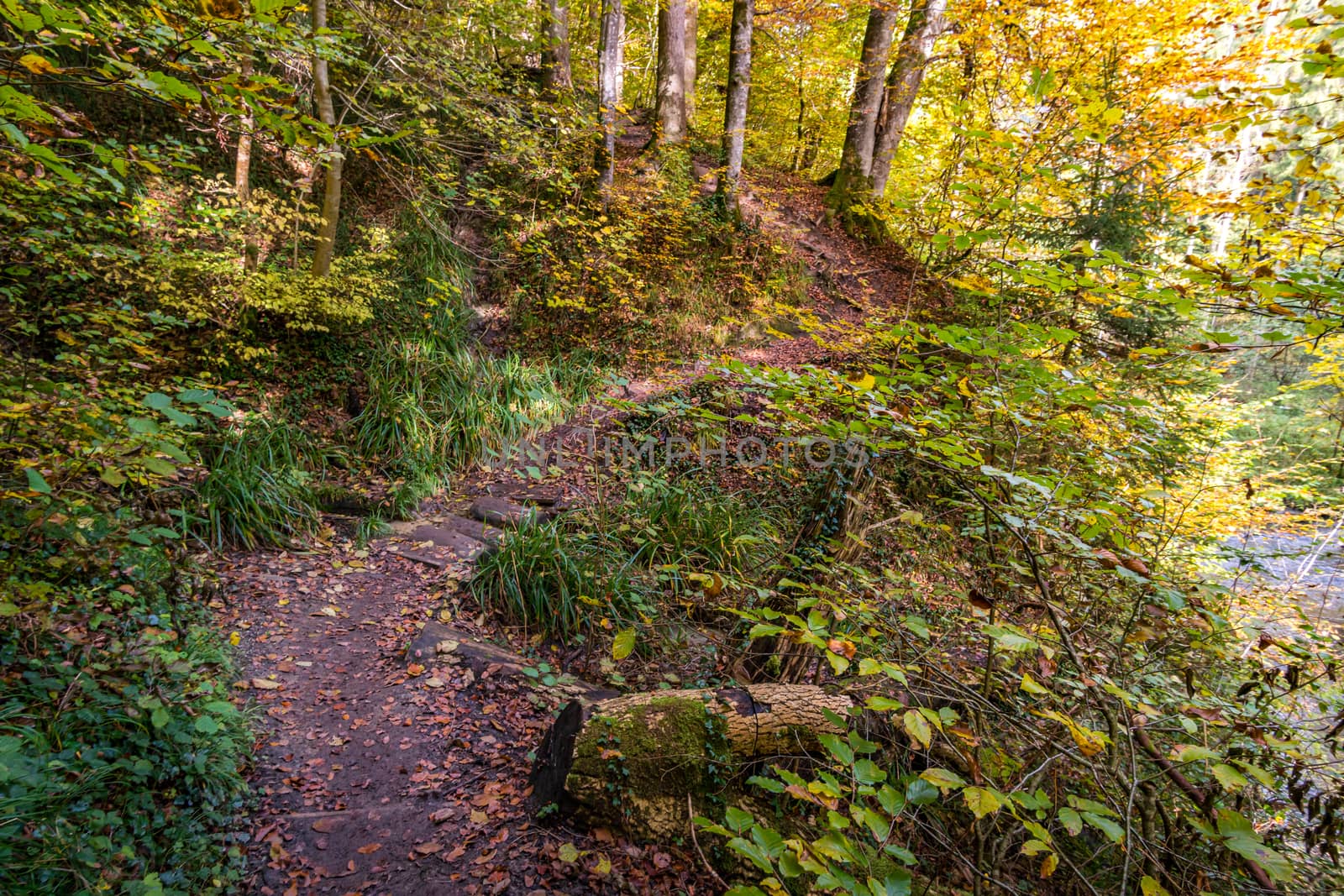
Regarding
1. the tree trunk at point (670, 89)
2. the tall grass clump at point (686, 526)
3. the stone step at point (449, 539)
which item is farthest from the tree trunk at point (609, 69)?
the stone step at point (449, 539)

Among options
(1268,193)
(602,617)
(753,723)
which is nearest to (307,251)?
(602,617)

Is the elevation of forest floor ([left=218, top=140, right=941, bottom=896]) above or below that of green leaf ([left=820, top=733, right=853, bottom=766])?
below

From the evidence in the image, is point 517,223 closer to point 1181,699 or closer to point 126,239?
point 126,239

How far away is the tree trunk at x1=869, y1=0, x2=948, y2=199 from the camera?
967 cm

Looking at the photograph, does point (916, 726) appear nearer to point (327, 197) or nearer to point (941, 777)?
point (941, 777)

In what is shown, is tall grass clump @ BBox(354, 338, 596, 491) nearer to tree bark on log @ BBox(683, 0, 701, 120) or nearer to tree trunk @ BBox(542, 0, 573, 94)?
tree trunk @ BBox(542, 0, 573, 94)

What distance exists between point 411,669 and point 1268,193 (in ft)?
19.9

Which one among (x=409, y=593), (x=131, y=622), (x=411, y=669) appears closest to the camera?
(x=131, y=622)

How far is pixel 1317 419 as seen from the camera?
1322cm

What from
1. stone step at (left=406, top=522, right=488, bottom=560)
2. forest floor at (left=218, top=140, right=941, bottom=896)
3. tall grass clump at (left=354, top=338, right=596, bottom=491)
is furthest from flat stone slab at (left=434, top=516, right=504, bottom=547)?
tall grass clump at (left=354, top=338, right=596, bottom=491)

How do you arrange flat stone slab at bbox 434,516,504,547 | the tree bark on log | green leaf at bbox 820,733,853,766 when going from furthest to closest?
1. the tree bark on log
2. flat stone slab at bbox 434,516,504,547
3. green leaf at bbox 820,733,853,766

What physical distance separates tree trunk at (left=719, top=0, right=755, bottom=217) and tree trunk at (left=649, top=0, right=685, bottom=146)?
60.5 inches

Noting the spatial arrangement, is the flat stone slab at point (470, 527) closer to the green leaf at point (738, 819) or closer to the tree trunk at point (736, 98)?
the green leaf at point (738, 819)

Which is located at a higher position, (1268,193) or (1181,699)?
(1268,193)
